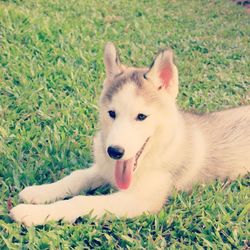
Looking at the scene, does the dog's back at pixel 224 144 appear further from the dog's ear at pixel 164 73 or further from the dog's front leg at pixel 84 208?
the dog's front leg at pixel 84 208

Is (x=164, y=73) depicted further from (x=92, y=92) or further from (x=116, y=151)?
(x=92, y=92)

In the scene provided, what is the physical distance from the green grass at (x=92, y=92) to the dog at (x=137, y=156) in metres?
0.09

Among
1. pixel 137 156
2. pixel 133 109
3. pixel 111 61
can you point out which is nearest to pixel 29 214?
pixel 137 156

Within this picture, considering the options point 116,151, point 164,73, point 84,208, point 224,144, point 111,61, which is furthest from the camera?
point 224,144

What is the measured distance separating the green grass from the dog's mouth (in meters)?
0.26

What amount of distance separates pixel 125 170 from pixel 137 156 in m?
0.13

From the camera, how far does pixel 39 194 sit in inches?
130

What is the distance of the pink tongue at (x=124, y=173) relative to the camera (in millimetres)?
3224

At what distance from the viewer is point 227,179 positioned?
12.5 ft

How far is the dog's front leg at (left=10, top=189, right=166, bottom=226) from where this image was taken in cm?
303

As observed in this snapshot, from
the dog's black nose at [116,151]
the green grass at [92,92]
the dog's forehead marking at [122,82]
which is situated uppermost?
the dog's forehead marking at [122,82]

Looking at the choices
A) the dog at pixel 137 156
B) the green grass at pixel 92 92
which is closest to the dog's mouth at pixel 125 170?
the dog at pixel 137 156

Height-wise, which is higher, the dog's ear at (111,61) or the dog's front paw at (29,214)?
the dog's ear at (111,61)

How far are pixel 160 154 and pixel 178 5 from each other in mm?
7704
